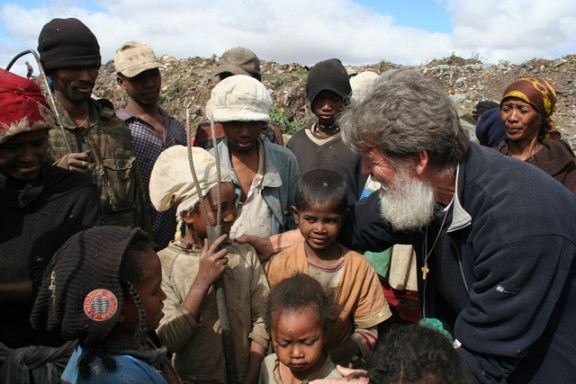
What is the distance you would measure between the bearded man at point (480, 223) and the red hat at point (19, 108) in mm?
1426

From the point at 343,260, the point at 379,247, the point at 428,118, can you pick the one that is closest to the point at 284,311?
the point at 343,260

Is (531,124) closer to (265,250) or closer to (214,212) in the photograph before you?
(265,250)

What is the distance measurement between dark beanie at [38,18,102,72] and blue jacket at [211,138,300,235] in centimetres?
103

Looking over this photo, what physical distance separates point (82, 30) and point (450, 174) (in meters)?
2.43

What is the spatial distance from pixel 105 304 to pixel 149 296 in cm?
21

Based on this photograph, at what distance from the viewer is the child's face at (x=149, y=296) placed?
170 cm

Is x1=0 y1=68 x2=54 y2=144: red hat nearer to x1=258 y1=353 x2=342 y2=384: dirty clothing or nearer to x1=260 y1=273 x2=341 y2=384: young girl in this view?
x1=260 y1=273 x2=341 y2=384: young girl

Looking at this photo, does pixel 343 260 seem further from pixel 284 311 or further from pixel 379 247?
pixel 284 311

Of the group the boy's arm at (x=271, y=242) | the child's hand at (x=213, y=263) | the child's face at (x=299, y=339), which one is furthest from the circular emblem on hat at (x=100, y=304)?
the boy's arm at (x=271, y=242)

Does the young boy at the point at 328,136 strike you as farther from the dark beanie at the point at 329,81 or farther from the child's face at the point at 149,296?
the child's face at the point at 149,296

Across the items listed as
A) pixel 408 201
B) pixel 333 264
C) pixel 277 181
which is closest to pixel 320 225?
pixel 333 264

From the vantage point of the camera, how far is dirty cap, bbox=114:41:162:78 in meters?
3.81

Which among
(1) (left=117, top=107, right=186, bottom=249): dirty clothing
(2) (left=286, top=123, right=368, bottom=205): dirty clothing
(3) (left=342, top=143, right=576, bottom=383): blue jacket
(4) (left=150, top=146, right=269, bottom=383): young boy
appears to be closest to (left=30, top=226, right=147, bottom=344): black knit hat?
(4) (left=150, top=146, right=269, bottom=383): young boy

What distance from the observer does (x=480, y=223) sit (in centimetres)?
208
